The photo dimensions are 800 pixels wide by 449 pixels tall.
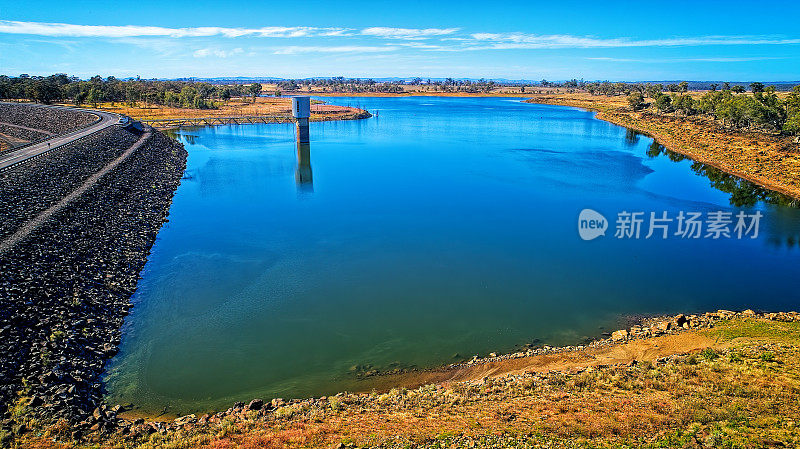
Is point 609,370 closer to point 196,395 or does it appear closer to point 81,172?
point 196,395

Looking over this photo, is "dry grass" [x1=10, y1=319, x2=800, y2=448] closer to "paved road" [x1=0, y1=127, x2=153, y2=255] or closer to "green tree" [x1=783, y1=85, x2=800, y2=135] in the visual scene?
"paved road" [x1=0, y1=127, x2=153, y2=255]

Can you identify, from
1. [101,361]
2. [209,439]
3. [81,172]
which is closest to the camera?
[209,439]

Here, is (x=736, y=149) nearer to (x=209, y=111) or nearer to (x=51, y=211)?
(x=51, y=211)

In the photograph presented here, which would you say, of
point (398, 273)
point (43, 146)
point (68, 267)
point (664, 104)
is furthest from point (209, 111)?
point (664, 104)

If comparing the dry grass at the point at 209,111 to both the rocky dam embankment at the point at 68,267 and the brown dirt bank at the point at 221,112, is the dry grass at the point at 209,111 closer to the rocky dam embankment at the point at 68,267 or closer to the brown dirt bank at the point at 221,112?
the brown dirt bank at the point at 221,112

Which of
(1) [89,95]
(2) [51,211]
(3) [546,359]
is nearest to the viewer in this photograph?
(3) [546,359]

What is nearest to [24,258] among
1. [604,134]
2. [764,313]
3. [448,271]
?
[448,271]
